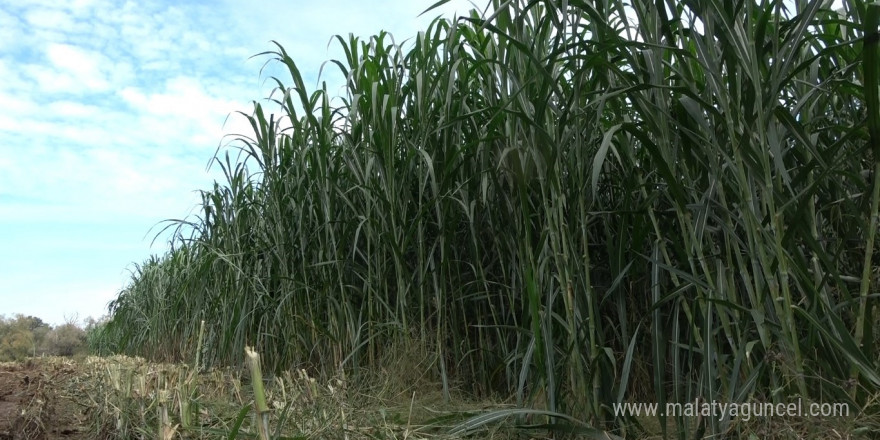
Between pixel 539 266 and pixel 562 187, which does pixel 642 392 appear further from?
pixel 562 187

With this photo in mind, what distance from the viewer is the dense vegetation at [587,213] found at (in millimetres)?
1326

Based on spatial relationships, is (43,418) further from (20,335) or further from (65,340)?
(65,340)

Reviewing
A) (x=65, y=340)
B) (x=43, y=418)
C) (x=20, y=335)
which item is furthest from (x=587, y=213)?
(x=65, y=340)

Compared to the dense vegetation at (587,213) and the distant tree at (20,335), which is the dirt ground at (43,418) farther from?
the distant tree at (20,335)

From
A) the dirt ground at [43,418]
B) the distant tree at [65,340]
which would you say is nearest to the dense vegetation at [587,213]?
the dirt ground at [43,418]

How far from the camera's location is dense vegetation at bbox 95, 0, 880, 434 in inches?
52.2

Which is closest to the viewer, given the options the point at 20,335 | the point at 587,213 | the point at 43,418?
the point at 587,213

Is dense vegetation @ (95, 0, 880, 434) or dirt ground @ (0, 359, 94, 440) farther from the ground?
dense vegetation @ (95, 0, 880, 434)

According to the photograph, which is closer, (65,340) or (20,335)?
(20,335)

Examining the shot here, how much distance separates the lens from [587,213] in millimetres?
1675

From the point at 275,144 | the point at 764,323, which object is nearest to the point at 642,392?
the point at 764,323

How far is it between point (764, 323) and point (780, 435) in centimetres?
23

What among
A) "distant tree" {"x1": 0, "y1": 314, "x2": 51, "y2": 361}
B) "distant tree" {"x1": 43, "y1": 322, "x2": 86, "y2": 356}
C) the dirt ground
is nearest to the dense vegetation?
the dirt ground

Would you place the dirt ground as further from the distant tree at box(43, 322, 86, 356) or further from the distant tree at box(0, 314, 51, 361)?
the distant tree at box(43, 322, 86, 356)
